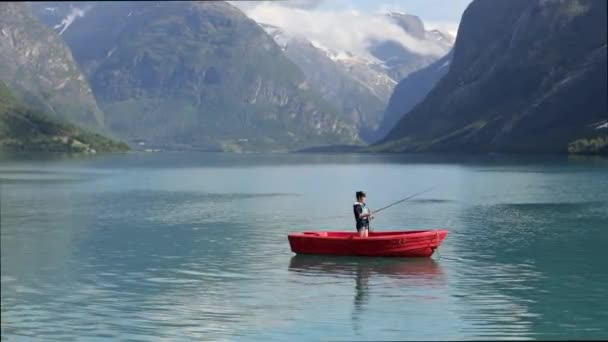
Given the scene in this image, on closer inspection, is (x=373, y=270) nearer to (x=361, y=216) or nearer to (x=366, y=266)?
(x=366, y=266)

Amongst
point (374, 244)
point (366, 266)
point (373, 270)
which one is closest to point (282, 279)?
point (373, 270)

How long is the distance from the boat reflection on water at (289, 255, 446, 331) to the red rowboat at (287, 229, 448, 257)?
54 cm

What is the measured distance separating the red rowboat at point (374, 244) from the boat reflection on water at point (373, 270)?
0.54m

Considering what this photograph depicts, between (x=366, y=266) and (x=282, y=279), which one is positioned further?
(x=366, y=266)

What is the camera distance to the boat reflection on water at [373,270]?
234 feet

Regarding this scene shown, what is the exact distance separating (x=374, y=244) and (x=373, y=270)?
15.5 ft

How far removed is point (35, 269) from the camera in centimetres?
7219

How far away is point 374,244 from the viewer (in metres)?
82.0

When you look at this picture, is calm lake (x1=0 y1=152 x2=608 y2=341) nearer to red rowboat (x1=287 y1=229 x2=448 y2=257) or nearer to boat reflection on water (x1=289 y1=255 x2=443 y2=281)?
boat reflection on water (x1=289 y1=255 x2=443 y2=281)

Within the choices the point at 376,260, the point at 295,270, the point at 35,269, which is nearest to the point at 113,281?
the point at 35,269

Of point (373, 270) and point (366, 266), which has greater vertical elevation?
point (366, 266)

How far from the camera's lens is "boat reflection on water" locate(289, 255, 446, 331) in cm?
7144

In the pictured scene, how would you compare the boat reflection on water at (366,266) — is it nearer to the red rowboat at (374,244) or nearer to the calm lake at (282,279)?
the calm lake at (282,279)

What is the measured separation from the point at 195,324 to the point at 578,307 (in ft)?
79.7
